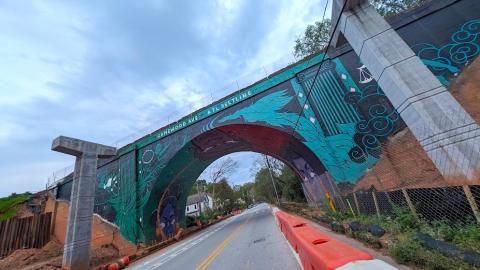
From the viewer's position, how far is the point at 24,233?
933 inches

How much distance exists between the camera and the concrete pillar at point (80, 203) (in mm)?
14422

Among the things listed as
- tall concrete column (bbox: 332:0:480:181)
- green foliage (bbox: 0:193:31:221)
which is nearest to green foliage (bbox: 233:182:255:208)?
green foliage (bbox: 0:193:31:221)

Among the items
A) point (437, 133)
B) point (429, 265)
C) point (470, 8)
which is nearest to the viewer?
point (429, 265)

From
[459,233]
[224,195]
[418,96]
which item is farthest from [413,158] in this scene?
[224,195]

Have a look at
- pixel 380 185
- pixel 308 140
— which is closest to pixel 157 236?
pixel 308 140

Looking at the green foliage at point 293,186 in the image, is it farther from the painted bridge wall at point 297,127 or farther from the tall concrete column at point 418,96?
the tall concrete column at point 418,96

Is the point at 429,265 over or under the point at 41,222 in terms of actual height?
under

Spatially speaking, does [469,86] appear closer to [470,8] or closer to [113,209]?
[470,8]

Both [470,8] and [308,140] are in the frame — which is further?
[308,140]

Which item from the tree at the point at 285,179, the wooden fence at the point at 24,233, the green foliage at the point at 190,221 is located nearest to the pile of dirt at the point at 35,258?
the wooden fence at the point at 24,233

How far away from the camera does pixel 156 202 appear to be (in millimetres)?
25234

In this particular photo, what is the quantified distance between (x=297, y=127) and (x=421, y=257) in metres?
12.6

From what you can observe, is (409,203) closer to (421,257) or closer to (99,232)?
(421,257)

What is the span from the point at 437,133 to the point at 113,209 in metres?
26.7
